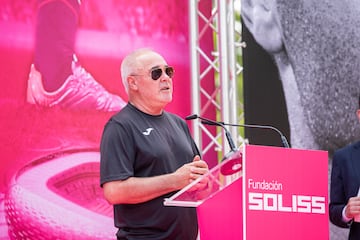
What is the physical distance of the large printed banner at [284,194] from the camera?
11.5 feet

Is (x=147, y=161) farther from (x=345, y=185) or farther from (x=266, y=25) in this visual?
(x=266, y=25)

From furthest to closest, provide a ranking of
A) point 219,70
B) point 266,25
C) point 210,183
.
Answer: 1. point 266,25
2. point 219,70
3. point 210,183

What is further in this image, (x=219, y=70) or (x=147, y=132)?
(x=219, y=70)

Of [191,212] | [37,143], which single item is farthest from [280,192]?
[37,143]

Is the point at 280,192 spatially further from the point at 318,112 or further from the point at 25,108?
the point at 318,112

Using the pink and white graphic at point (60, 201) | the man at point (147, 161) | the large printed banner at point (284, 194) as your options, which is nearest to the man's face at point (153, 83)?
the man at point (147, 161)

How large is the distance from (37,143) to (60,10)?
3.12 ft

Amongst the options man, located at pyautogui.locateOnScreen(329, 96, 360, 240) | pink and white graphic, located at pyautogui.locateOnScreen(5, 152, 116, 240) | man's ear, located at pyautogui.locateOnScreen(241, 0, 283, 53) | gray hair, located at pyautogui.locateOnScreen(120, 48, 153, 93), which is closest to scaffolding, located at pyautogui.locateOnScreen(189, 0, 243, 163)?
man's ear, located at pyautogui.locateOnScreen(241, 0, 283, 53)

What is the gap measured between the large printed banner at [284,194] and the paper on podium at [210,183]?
105mm

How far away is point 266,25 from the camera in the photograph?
6582 mm

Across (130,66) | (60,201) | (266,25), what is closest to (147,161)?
(130,66)

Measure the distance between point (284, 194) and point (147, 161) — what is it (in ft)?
2.64

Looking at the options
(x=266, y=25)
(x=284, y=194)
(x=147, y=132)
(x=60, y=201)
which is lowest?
(x=60, y=201)

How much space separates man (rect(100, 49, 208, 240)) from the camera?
3.97m
